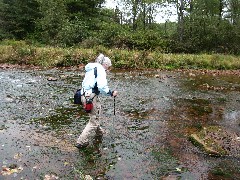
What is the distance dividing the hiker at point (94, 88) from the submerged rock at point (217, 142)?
2553mm

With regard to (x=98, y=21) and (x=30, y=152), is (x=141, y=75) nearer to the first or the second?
(x=30, y=152)

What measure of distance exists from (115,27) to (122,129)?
105ft

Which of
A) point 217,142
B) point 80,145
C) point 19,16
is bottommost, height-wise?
point 217,142

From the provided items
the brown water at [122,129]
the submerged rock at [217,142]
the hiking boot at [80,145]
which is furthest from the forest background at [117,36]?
the hiking boot at [80,145]

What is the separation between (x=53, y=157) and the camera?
7418 millimetres

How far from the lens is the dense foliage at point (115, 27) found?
111 ft

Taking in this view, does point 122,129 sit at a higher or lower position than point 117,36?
lower

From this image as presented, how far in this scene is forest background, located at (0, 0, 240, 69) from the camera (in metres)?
24.5

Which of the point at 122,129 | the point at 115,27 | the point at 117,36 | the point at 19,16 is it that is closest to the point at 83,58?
the point at 117,36

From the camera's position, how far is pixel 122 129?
9477 millimetres

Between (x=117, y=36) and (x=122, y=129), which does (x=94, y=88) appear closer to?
(x=122, y=129)

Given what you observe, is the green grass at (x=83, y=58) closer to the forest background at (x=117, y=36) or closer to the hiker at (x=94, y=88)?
the forest background at (x=117, y=36)

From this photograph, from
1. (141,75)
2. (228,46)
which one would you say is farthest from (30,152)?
(228,46)

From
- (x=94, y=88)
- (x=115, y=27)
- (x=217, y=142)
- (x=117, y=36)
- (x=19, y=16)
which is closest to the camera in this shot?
(x=94, y=88)
